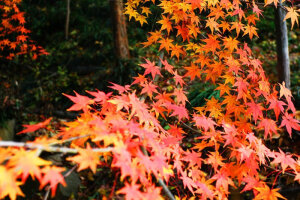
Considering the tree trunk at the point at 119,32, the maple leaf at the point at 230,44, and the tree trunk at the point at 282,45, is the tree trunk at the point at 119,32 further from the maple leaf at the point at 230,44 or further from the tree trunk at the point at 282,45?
the maple leaf at the point at 230,44

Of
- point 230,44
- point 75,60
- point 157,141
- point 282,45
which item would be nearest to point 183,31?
point 230,44

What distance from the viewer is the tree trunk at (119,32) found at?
22.0 feet

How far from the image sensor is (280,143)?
163 inches

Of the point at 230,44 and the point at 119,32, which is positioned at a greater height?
the point at 119,32

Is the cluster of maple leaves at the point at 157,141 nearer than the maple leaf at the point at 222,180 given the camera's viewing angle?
Yes

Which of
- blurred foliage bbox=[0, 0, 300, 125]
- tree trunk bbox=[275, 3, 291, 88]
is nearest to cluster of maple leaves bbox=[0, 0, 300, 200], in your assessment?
tree trunk bbox=[275, 3, 291, 88]

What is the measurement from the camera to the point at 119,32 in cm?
693

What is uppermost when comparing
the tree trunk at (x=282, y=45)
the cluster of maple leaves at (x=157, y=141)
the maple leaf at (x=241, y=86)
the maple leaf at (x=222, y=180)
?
the tree trunk at (x=282, y=45)

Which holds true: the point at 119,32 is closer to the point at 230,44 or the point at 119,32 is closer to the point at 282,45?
the point at 282,45

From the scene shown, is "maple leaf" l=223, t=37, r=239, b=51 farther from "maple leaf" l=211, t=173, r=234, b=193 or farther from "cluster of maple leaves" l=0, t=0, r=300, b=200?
"maple leaf" l=211, t=173, r=234, b=193

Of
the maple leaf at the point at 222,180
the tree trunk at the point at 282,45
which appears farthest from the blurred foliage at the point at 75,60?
the maple leaf at the point at 222,180

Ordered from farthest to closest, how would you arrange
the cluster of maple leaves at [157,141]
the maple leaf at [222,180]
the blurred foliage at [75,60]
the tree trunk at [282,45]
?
1. the blurred foliage at [75,60]
2. the tree trunk at [282,45]
3. the maple leaf at [222,180]
4. the cluster of maple leaves at [157,141]

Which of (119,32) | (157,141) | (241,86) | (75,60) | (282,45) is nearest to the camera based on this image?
(157,141)

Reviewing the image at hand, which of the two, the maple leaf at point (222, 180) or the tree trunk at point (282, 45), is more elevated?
the tree trunk at point (282, 45)
